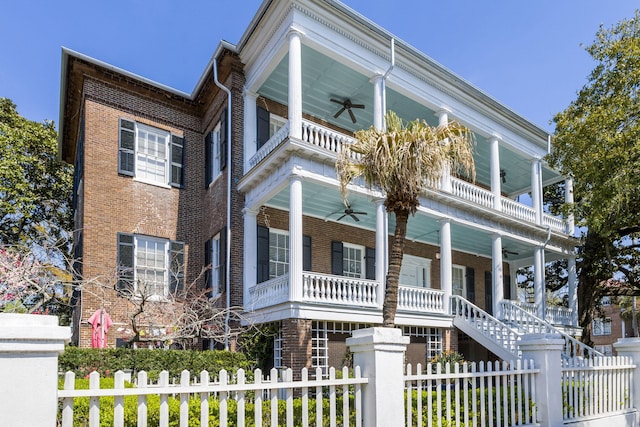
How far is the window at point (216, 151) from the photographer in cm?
1569

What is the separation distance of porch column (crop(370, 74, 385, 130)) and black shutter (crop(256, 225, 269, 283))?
4440mm

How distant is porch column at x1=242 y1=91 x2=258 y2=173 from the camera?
15422 mm

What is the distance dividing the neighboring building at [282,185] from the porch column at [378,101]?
0.13ft

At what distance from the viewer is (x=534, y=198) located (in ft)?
64.4

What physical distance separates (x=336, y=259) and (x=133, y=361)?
7766 millimetres

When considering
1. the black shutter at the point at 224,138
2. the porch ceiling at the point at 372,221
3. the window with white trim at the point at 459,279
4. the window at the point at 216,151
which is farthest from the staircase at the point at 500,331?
the window at the point at 216,151

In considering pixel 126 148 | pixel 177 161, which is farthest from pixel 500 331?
pixel 126 148

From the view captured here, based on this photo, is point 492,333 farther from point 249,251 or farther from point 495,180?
point 249,251

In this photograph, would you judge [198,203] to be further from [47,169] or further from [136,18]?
[47,169]

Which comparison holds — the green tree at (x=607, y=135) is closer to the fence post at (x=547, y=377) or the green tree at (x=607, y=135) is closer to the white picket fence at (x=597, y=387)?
the white picket fence at (x=597, y=387)

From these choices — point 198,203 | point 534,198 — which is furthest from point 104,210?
point 534,198

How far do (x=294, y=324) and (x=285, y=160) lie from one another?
13.3ft

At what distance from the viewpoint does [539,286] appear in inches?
738

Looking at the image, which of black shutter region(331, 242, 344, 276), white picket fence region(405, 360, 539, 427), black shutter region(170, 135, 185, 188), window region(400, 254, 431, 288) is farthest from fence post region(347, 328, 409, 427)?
window region(400, 254, 431, 288)
